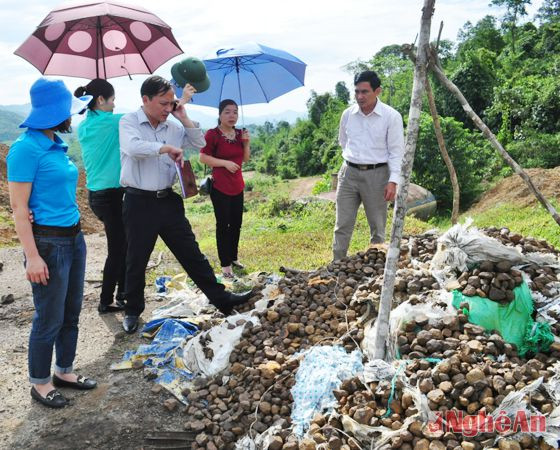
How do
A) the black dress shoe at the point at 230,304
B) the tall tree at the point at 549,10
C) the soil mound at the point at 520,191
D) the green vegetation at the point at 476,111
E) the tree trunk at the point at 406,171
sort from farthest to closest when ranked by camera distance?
the tall tree at the point at 549,10, the green vegetation at the point at 476,111, the soil mound at the point at 520,191, the black dress shoe at the point at 230,304, the tree trunk at the point at 406,171

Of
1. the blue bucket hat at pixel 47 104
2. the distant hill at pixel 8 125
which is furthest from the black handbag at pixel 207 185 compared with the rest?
the distant hill at pixel 8 125

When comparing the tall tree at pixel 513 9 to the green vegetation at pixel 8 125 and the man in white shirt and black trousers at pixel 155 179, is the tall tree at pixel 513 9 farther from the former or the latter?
the green vegetation at pixel 8 125

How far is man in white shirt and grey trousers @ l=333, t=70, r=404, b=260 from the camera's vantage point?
14.3 ft

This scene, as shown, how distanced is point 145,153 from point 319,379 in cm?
197

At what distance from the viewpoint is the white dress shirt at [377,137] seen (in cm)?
442

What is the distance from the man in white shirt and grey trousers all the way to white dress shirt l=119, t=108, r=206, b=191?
164 cm

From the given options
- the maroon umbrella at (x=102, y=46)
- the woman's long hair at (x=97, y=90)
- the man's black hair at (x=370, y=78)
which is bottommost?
Answer: the woman's long hair at (x=97, y=90)

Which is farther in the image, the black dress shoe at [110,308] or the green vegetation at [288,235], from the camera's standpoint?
the green vegetation at [288,235]

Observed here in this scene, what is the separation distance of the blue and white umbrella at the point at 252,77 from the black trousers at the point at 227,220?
4.18ft

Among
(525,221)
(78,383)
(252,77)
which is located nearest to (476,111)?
(525,221)

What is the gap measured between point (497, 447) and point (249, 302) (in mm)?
2344

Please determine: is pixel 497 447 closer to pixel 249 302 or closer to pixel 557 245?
pixel 249 302

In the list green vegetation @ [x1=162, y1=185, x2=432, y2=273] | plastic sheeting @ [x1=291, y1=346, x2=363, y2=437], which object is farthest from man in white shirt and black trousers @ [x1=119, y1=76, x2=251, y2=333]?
green vegetation @ [x1=162, y1=185, x2=432, y2=273]

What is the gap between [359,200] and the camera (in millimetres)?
4746
